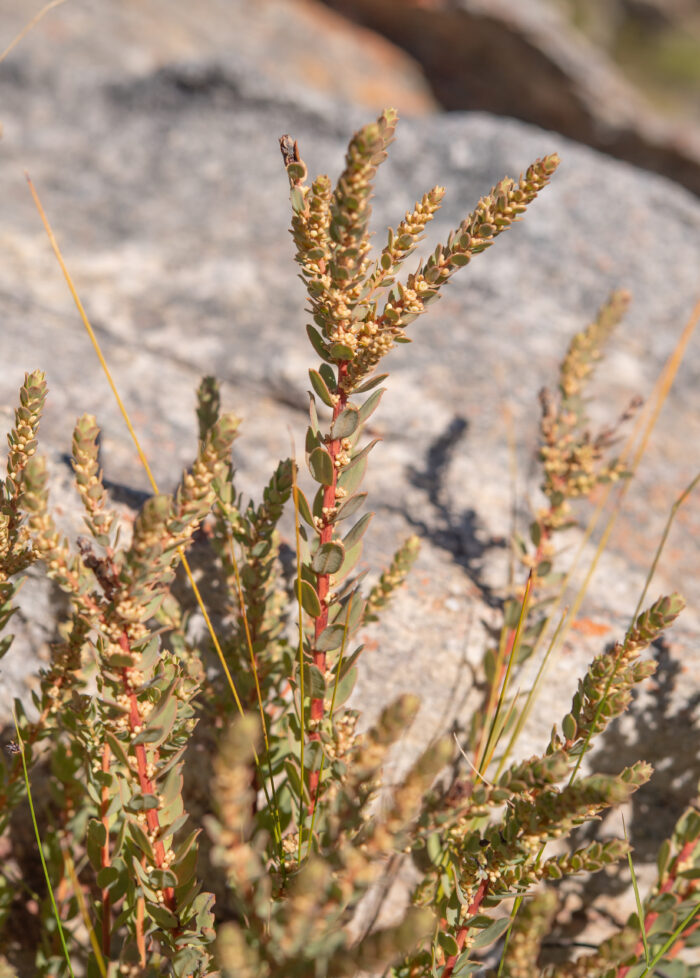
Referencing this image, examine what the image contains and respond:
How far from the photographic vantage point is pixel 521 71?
6531 millimetres

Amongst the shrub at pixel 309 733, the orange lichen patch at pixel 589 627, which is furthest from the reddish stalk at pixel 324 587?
the orange lichen patch at pixel 589 627

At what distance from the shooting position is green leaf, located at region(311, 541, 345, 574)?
118 centimetres

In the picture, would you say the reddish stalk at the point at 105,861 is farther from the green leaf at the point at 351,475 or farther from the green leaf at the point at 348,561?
the green leaf at the point at 351,475

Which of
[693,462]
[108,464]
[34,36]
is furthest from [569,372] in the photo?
[34,36]

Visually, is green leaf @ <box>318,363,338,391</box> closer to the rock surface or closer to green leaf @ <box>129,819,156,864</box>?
the rock surface

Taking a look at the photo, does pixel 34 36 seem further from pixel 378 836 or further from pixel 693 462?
pixel 378 836

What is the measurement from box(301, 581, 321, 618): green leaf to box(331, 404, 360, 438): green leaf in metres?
0.24

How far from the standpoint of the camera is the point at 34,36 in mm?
3637

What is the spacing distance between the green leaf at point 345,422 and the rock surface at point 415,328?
1.87ft

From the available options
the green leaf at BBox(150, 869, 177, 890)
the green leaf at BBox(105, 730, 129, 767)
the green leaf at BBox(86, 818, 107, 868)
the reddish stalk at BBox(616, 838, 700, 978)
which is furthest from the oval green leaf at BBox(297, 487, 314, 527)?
the reddish stalk at BBox(616, 838, 700, 978)

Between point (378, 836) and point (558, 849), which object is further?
point (558, 849)

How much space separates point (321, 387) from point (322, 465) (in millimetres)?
117

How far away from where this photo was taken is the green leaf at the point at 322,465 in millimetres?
1152

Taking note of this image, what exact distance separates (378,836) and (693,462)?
1942mm
